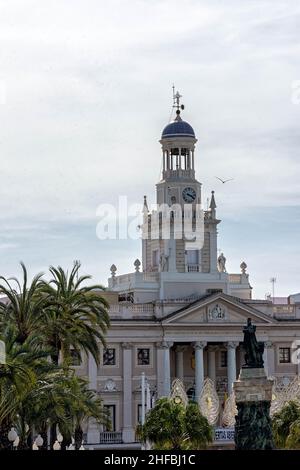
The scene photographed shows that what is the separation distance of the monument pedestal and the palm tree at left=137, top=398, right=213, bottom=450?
16.6 m

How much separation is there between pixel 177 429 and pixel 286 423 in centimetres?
616

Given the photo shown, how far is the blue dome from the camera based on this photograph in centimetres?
12579

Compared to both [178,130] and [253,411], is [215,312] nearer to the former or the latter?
[178,130]

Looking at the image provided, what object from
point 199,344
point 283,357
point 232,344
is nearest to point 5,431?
point 199,344

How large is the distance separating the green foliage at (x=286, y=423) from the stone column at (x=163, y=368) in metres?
29.0

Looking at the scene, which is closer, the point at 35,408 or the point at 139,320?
the point at 35,408

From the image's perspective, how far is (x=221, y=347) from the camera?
124062 millimetres

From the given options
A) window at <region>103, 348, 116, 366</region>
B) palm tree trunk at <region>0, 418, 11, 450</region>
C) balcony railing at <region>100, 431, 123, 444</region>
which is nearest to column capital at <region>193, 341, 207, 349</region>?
window at <region>103, 348, 116, 366</region>

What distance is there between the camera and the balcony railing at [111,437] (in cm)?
11662

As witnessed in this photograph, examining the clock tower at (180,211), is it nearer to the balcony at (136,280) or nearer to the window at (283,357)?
the balcony at (136,280)

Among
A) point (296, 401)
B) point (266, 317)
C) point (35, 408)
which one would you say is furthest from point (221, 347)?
point (35, 408)

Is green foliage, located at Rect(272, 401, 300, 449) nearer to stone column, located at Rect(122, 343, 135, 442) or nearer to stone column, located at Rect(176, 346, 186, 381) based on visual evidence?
stone column, located at Rect(122, 343, 135, 442)
